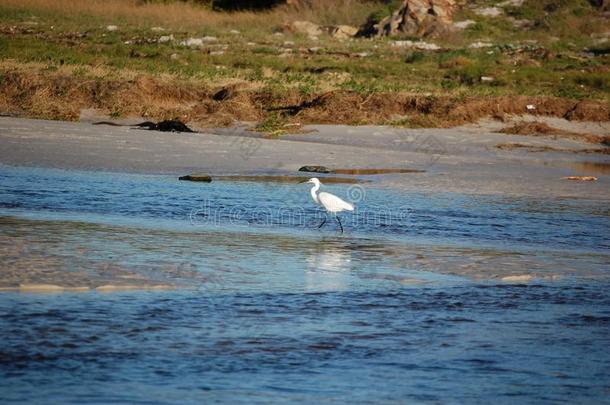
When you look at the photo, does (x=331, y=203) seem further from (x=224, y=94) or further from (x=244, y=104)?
(x=224, y=94)

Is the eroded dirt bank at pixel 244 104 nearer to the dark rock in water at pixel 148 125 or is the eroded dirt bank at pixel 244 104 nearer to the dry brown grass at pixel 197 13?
the dark rock in water at pixel 148 125

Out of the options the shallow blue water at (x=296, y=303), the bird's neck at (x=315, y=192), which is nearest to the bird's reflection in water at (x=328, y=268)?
the shallow blue water at (x=296, y=303)

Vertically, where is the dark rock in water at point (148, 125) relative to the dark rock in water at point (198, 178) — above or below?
above

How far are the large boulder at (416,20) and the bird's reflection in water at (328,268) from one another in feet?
105

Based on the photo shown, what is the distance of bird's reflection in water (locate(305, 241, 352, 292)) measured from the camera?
9.48 metres

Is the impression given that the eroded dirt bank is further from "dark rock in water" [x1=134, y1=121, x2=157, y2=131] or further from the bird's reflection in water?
the bird's reflection in water

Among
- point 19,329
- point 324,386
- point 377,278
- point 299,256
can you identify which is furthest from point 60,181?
point 324,386

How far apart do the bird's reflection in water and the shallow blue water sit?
0.03 meters

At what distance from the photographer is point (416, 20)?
43.4 metres

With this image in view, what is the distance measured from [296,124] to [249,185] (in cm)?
672

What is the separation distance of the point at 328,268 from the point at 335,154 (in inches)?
348

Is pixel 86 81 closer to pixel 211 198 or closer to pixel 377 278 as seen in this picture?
pixel 211 198

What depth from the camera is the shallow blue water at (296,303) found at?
673cm

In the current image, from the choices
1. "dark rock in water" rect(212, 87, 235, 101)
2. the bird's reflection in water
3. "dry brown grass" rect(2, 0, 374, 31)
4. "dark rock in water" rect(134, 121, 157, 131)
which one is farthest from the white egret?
"dry brown grass" rect(2, 0, 374, 31)
